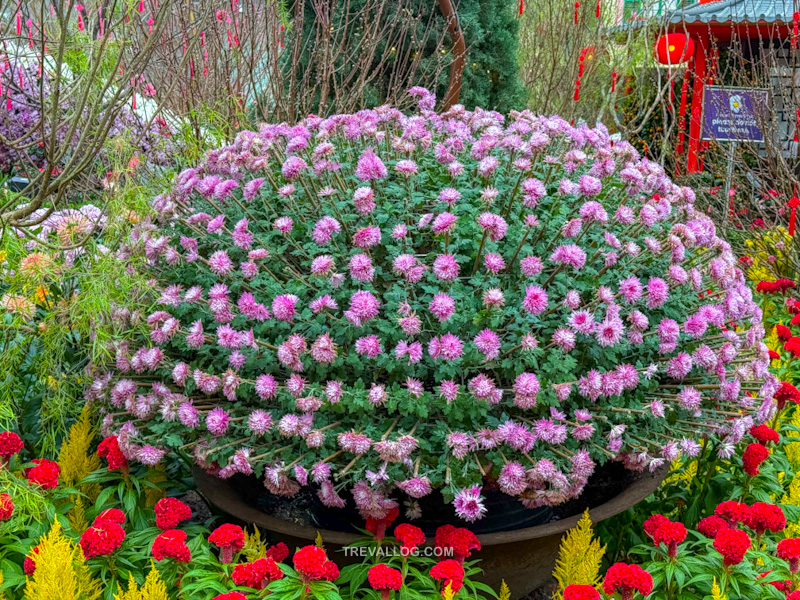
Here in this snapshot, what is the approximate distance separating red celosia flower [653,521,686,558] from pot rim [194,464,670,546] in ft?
0.78

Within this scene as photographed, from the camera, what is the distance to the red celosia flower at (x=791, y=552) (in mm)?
2021

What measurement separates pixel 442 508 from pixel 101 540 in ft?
3.40

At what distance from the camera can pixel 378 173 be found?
241 cm

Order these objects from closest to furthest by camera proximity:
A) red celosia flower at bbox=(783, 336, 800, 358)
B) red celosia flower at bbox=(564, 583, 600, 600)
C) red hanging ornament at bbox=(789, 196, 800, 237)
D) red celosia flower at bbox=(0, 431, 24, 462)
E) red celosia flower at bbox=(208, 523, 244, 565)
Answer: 1. red celosia flower at bbox=(564, 583, 600, 600)
2. red celosia flower at bbox=(208, 523, 244, 565)
3. red celosia flower at bbox=(0, 431, 24, 462)
4. red celosia flower at bbox=(783, 336, 800, 358)
5. red hanging ornament at bbox=(789, 196, 800, 237)

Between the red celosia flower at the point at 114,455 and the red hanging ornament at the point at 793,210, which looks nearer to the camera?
the red celosia flower at the point at 114,455

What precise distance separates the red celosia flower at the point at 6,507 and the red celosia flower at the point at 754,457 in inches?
91.6

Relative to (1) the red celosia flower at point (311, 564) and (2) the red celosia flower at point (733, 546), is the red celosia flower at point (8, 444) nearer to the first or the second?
(1) the red celosia flower at point (311, 564)

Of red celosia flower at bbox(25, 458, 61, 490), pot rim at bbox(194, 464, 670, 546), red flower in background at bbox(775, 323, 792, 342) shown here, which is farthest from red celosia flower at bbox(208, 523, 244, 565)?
red flower in background at bbox(775, 323, 792, 342)

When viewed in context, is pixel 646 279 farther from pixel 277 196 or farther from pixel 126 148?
pixel 126 148

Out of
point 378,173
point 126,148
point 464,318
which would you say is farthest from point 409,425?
point 126,148

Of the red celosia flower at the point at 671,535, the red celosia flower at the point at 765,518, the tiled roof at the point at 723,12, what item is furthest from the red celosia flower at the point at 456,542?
the tiled roof at the point at 723,12

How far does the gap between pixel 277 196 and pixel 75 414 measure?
1.20 meters

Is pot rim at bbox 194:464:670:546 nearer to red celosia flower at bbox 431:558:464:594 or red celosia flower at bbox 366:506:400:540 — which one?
red celosia flower at bbox 366:506:400:540

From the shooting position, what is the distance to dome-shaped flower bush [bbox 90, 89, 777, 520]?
7.14 ft
